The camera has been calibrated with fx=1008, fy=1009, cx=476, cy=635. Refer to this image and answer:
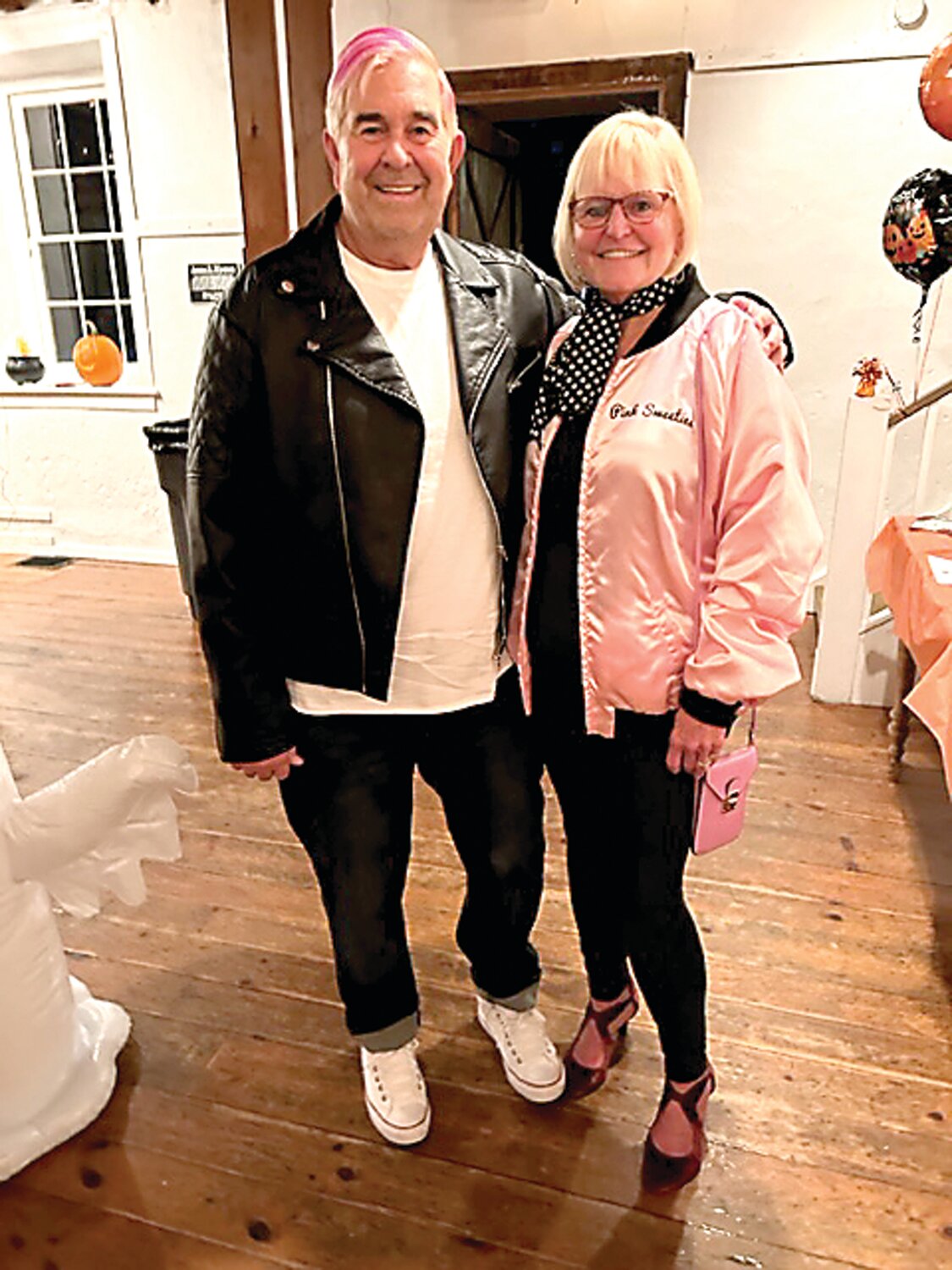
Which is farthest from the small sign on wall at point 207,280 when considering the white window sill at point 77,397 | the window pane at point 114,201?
the window pane at point 114,201

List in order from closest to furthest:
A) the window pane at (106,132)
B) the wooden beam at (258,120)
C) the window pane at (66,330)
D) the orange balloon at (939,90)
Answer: the wooden beam at (258,120) → the orange balloon at (939,90) → the window pane at (106,132) → the window pane at (66,330)

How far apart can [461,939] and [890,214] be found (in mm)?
2903

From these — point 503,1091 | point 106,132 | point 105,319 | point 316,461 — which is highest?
point 106,132

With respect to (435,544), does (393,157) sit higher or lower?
higher

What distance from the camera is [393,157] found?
3.98 ft

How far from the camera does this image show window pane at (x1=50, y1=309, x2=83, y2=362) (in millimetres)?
5574

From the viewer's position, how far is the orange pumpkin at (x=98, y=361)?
5.22 m

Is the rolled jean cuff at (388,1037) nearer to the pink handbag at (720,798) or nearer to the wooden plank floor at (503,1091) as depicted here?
the wooden plank floor at (503,1091)

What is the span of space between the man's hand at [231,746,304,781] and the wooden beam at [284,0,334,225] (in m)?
2.28

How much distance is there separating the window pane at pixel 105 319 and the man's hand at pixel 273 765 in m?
4.74

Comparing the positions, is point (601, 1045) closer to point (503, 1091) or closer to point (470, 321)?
point (503, 1091)

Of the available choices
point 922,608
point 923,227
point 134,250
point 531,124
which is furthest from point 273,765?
point 531,124

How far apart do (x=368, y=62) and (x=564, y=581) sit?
0.67 metres

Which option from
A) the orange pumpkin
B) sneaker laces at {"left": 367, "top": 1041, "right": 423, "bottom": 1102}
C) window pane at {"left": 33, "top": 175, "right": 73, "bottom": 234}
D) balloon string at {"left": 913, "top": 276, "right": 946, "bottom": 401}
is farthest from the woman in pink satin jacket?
window pane at {"left": 33, "top": 175, "right": 73, "bottom": 234}
